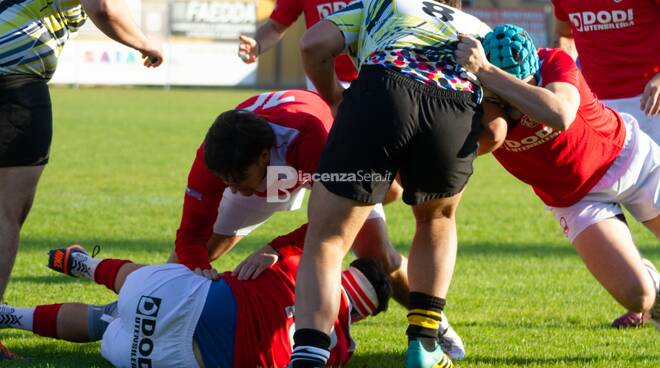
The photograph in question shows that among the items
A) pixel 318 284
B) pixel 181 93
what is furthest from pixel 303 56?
pixel 181 93

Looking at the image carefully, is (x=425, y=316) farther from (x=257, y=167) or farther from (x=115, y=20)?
(x=115, y=20)

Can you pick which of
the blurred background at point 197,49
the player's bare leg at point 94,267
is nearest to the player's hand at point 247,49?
the player's bare leg at point 94,267

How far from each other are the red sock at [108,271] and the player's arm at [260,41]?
1.58m

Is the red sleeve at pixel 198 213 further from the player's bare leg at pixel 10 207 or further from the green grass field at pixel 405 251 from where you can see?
the player's bare leg at pixel 10 207

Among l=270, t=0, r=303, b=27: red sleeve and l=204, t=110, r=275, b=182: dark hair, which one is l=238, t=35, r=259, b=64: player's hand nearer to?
l=270, t=0, r=303, b=27: red sleeve

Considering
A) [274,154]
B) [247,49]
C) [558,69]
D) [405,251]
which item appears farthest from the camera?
[405,251]

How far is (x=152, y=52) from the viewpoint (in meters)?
4.74

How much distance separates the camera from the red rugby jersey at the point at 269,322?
4.12 meters

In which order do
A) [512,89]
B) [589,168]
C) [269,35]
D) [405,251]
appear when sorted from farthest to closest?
[405,251] < [269,35] < [589,168] < [512,89]

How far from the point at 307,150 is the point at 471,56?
35.3 inches

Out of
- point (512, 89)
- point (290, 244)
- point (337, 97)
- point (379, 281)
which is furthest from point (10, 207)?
point (512, 89)

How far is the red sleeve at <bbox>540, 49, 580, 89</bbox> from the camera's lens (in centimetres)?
417

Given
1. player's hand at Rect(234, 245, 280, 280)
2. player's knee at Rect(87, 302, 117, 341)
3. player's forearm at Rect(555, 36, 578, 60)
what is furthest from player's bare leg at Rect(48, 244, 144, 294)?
player's forearm at Rect(555, 36, 578, 60)

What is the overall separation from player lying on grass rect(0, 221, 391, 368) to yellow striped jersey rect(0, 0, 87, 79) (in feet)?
3.50
